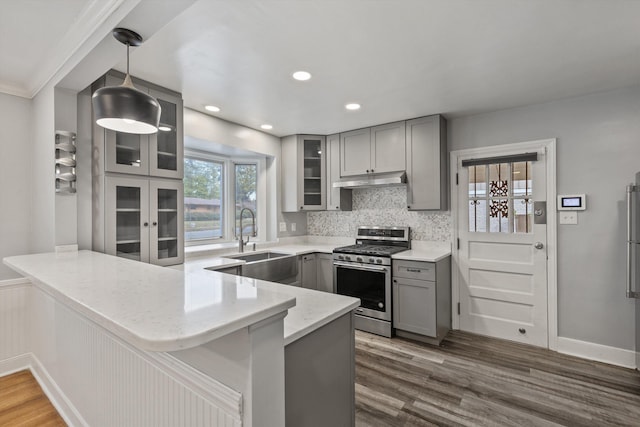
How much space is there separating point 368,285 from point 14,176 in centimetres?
327

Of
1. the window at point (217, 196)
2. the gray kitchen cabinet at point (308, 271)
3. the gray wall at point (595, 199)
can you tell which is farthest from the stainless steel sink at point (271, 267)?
the gray wall at point (595, 199)

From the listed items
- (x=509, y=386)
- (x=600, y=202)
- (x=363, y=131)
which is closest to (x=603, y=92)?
(x=600, y=202)

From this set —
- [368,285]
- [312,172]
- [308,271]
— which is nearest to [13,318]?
[308,271]

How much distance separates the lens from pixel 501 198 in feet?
10.3

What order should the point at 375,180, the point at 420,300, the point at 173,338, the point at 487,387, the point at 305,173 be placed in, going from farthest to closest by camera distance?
the point at 305,173 → the point at 375,180 → the point at 420,300 → the point at 487,387 → the point at 173,338

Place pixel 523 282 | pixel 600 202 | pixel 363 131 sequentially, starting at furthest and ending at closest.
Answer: pixel 363 131, pixel 523 282, pixel 600 202

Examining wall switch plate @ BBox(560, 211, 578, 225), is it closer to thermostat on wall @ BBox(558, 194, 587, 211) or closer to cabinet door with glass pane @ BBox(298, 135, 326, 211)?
thermostat on wall @ BBox(558, 194, 587, 211)

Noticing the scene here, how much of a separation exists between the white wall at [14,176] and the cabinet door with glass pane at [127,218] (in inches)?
32.5

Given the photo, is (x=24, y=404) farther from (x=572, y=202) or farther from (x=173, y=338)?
(x=572, y=202)

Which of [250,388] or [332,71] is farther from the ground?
[332,71]

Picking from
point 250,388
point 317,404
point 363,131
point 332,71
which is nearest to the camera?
point 250,388

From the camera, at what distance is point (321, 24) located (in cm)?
169

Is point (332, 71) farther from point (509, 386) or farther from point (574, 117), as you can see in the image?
point (509, 386)

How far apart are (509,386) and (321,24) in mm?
2837
